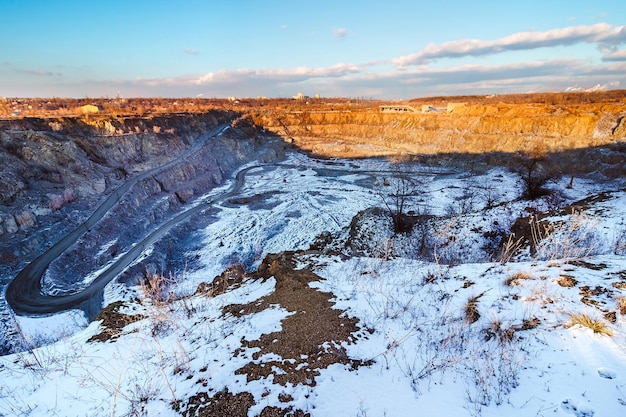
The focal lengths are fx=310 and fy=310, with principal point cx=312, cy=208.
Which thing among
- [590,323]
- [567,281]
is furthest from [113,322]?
[567,281]

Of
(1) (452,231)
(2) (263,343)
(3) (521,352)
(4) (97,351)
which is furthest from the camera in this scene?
(1) (452,231)

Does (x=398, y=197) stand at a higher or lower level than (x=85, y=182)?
lower

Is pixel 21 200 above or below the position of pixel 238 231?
above

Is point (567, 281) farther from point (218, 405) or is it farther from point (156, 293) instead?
point (156, 293)

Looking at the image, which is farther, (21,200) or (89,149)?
(89,149)

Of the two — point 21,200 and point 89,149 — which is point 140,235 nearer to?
point 21,200

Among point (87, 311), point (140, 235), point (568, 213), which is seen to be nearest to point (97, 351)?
point (87, 311)

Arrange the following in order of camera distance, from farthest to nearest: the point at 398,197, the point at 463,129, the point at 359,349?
the point at 463,129 → the point at 398,197 → the point at 359,349
